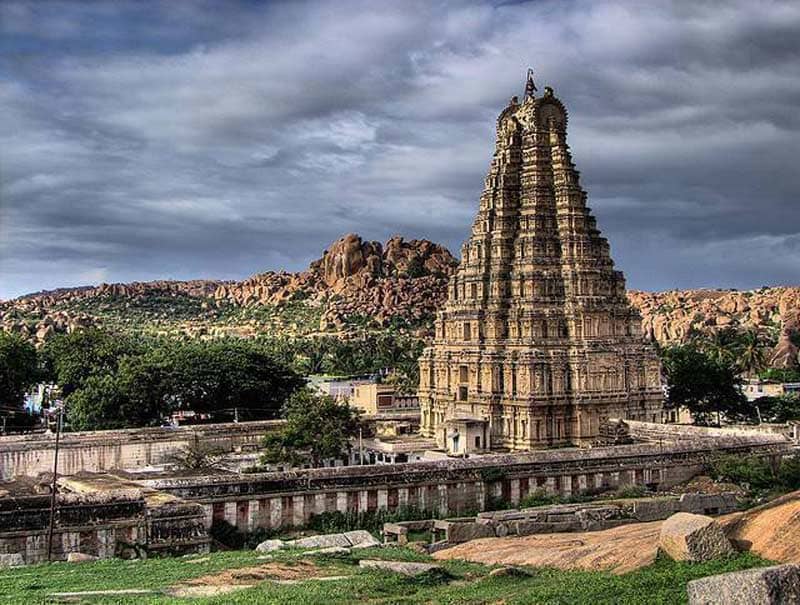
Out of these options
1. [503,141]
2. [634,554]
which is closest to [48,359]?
[503,141]

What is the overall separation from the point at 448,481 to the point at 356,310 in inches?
4259

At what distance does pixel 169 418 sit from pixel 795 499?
1737 inches

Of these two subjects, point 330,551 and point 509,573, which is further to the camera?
point 330,551

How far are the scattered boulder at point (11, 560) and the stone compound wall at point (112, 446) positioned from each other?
64.1 ft

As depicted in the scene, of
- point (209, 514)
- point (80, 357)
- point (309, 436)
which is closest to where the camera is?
point (209, 514)

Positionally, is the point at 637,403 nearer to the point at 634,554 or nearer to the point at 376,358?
the point at 634,554

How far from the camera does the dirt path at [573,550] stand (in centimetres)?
1758

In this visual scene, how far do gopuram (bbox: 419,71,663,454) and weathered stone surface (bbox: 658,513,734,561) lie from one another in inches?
1253

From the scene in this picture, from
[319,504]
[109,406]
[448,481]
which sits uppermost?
[109,406]

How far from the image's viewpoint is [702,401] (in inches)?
2459

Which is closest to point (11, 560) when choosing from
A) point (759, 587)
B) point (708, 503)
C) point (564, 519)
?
point (564, 519)

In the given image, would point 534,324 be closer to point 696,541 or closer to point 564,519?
point 564,519

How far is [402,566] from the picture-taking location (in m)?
19.1

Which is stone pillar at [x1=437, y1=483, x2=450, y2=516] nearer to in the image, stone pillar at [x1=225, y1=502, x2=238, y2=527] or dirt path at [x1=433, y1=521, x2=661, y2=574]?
stone pillar at [x1=225, y1=502, x2=238, y2=527]
